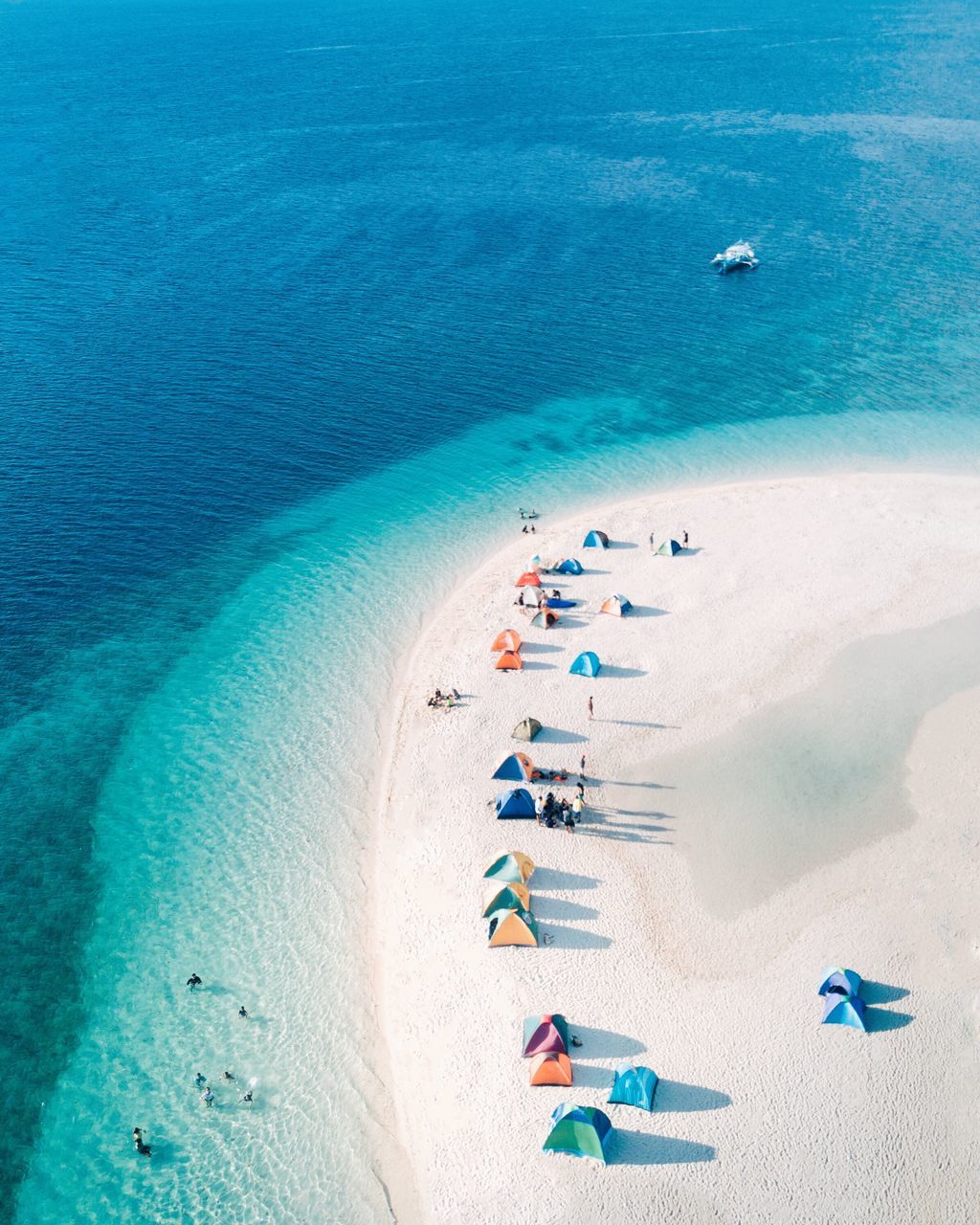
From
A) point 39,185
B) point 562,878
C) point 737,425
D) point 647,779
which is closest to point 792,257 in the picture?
point 737,425

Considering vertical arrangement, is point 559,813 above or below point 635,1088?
above

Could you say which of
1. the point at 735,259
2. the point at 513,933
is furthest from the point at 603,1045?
the point at 735,259

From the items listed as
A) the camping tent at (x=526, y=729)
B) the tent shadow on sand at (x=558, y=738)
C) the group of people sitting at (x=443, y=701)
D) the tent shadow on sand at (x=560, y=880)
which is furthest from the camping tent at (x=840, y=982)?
the group of people sitting at (x=443, y=701)

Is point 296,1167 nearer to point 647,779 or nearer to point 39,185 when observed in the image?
point 647,779

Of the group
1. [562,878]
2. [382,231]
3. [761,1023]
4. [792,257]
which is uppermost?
[382,231]

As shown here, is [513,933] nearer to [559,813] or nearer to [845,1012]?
[559,813]

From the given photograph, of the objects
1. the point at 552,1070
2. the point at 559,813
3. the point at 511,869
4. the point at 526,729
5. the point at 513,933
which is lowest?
the point at 552,1070

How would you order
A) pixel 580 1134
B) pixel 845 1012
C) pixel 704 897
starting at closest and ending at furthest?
pixel 580 1134 < pixel 845 1012 < pixel 704 897
